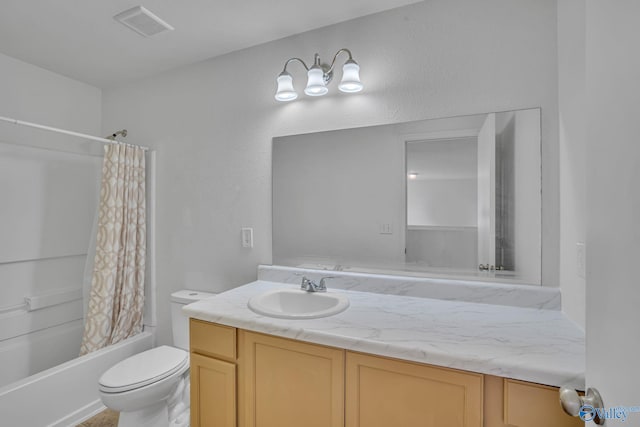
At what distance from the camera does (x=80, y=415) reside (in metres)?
1.96

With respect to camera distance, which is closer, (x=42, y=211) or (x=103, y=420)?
(x=103, y=420)

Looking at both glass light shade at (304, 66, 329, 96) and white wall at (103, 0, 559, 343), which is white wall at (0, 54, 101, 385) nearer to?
white wall at (103, 0, 559, 343)

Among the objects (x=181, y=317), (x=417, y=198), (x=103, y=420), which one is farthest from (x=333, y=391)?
(x=103, y=420)

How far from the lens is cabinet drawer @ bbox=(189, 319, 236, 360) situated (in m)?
1.35

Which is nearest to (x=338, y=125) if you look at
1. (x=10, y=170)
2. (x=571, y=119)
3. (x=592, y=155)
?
(x=571, y=119)

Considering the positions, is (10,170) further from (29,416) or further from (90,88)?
(29,416)

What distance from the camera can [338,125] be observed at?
5.98 feet

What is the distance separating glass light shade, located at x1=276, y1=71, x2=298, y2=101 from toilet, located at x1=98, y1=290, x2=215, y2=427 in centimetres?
162

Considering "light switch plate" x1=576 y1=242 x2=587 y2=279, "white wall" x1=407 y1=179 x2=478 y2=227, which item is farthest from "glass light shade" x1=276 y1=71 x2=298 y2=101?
"light switch plate" x1=576 y1=242 x2=587 y2=279

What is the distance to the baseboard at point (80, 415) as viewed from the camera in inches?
73.8

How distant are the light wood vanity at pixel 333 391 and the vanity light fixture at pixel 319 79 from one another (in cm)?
128

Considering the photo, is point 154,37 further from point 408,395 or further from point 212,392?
point 408,395

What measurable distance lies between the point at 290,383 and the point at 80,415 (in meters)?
1.67

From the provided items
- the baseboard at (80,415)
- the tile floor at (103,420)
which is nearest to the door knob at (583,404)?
the tile floor at (103,420)
